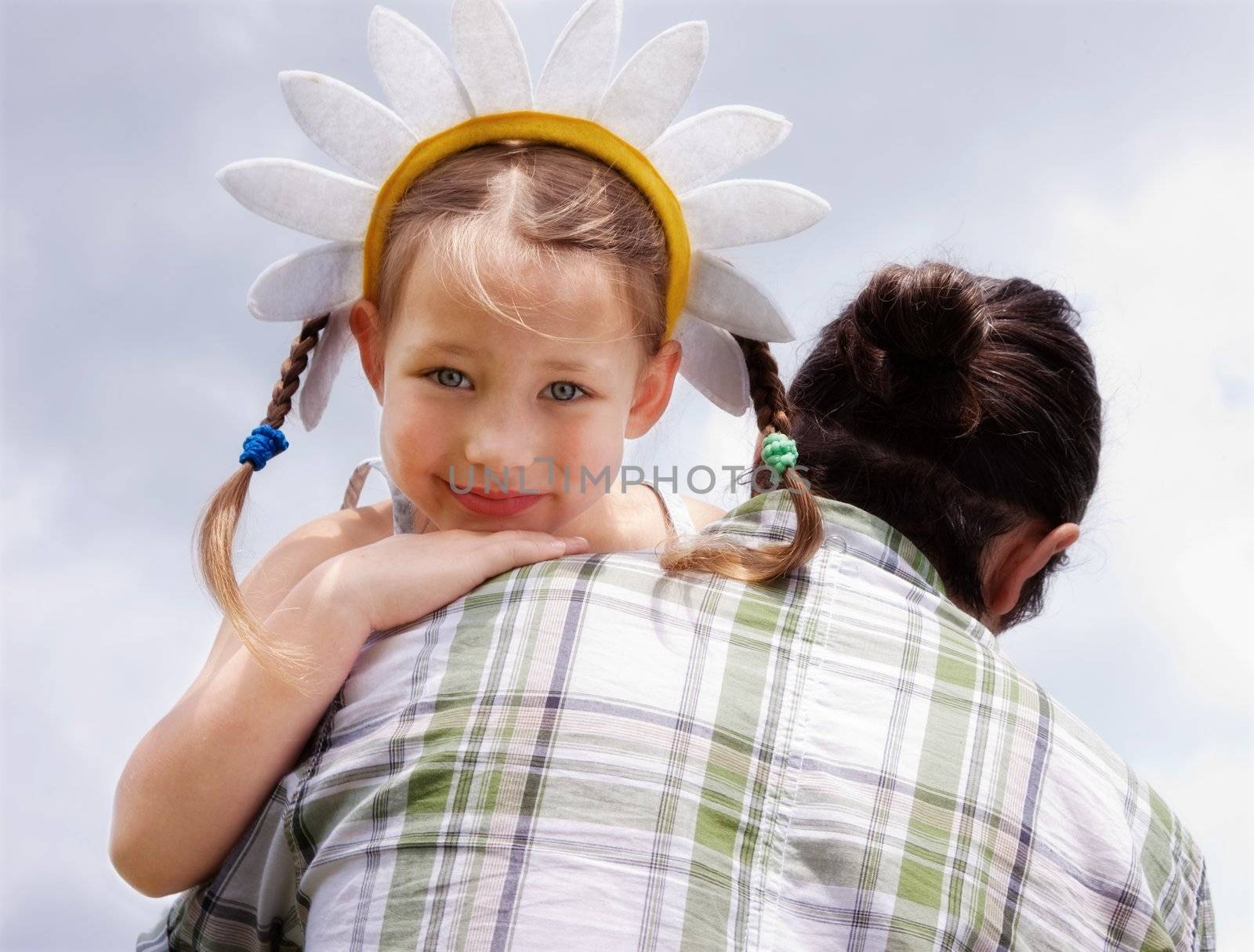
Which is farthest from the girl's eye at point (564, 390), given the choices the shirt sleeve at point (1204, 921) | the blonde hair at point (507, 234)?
the shirt sleeve at point (1204, 921)

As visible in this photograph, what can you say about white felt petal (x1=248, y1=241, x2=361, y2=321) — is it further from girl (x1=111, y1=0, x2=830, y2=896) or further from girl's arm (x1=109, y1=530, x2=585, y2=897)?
girl's arm (x1=109, y1=530, x2=585, y2=897)

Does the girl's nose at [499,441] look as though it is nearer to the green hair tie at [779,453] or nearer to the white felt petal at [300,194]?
the green hair tie at [779,453]

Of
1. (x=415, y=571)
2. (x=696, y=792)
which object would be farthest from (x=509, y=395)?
(x=696, y=792)

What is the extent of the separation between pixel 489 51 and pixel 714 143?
1.31 feet

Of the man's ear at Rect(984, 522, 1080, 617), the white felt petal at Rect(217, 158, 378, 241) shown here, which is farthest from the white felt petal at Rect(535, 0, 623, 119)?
the man's ear at Rect(984, 522, 1080, 617)

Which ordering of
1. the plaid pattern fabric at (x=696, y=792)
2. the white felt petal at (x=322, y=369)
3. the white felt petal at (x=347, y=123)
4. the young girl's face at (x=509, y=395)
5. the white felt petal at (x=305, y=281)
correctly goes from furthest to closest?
the white felt petal at (x=322, y=369) → the white felt petal at (x=305, y=281) → the white felt petal at (x=347, y=123) → the young girl's face at (x=509, y=395) → the plaid pattern fabric at (x=696, y=792)

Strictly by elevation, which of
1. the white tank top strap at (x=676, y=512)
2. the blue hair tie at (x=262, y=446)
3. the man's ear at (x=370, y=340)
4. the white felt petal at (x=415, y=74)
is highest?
the white felt petal at (x=415, y=74)

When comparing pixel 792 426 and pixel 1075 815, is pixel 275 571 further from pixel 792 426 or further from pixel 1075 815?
pixel 1075 815

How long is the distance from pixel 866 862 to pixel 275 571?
1.12m

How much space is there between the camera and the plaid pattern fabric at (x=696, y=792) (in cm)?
138

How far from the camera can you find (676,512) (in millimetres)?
2434

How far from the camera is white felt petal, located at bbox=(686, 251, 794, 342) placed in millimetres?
2158

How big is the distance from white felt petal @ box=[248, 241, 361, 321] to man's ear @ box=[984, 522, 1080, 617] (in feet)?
3.98

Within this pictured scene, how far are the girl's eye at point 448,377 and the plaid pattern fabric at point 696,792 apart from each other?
1.30ft
